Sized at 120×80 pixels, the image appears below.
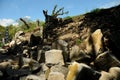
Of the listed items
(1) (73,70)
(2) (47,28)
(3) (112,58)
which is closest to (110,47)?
(3) (112,58)

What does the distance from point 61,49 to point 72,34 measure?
148 inches

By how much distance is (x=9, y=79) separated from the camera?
1331 cm

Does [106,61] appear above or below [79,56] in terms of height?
below

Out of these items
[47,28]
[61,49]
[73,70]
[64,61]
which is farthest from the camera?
[47,28]

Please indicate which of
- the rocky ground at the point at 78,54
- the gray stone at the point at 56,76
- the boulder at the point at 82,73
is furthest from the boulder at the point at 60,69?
the boulder at the point at 82,73

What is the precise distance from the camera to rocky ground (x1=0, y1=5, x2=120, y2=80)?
34.8 ft

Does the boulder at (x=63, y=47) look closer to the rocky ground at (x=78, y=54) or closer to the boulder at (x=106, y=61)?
the rocky ground at (x=78, y=54)

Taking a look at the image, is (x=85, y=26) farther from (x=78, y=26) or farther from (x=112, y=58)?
(x=112, y=58)

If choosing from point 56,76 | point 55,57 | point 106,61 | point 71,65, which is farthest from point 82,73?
point 55,57

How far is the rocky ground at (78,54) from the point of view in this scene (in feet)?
34.8

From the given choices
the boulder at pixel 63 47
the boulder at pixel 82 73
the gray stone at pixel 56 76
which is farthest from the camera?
the boulder at pixel 63 47

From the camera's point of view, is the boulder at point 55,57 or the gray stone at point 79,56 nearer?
the gray stone at point 79,56

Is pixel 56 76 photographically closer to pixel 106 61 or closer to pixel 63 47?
pixel 106 61

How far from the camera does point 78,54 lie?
12.4 m
